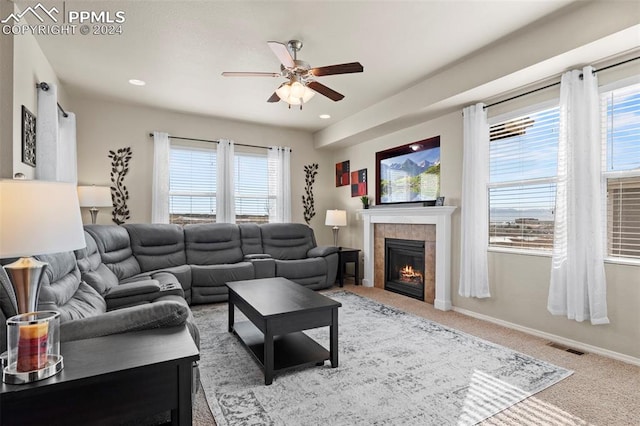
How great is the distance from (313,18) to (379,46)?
73 centimetres

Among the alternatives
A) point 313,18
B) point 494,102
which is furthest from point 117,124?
point 494,102

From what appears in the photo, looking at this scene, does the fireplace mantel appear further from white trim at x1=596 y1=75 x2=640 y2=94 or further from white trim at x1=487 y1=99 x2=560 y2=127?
white trim at x1=596 y1=75 x2=640 y2=94

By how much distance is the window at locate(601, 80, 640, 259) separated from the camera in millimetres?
2580

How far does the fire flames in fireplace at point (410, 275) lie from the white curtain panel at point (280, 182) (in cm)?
220

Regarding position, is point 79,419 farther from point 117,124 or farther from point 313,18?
point 117,124

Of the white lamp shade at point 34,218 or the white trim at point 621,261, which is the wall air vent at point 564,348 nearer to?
the white trim at point 621,261

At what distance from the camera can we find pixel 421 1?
93.8 inches

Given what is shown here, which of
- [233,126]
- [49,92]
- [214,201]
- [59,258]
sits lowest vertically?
[59,258]

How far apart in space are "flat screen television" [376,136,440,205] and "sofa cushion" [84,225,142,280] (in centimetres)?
362

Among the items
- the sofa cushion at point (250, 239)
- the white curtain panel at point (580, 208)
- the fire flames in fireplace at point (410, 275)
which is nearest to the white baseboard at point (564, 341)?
the white curtain panel at point (580, 208)

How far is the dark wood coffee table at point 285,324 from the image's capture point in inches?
90.1

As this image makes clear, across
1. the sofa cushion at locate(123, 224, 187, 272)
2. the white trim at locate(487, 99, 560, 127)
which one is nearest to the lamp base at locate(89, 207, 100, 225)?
the sofa cushion at locate(123, 224, 187, 272)

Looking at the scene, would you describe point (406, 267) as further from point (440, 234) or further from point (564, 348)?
point (564, 348)

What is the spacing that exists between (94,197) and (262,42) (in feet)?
9.40
